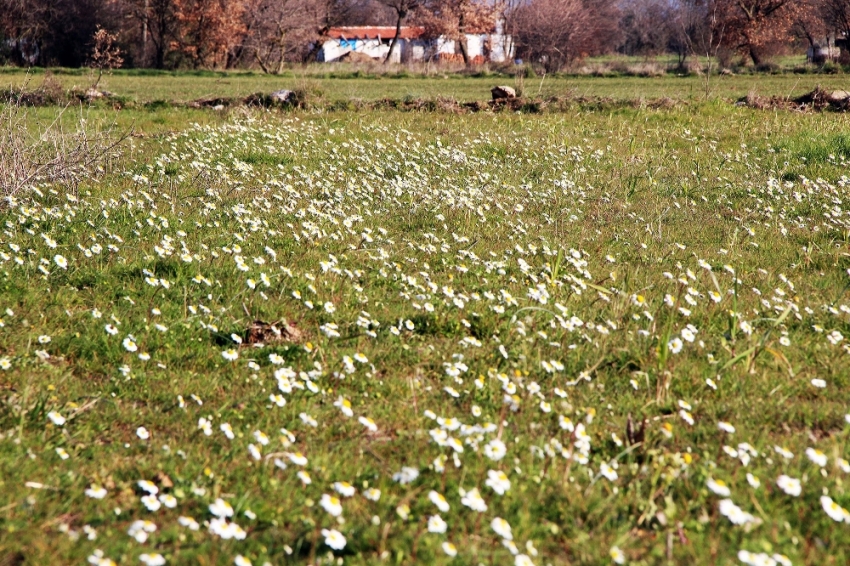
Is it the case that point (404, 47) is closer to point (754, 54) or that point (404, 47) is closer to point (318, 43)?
point (318, 43)

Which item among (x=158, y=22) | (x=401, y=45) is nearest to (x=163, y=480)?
(x=158, y=22)

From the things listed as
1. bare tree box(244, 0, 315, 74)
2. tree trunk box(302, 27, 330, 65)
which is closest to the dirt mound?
bare tree box(244, 0, 315, 74)

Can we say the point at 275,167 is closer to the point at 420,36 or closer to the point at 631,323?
the point at 631,323

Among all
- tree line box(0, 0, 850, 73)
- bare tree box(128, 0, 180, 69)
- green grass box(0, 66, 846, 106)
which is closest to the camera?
green grass box(0, 66, 846, 106)

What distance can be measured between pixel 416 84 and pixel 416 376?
2910 centimetres

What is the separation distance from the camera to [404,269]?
21.0 ft

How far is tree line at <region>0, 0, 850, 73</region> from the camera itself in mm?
47125

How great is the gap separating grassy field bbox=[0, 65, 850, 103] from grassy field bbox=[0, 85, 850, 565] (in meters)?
11.5

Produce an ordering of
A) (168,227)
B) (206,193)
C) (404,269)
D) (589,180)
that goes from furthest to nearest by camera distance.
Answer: (589,180), (206,193), (168,227), (404,269)

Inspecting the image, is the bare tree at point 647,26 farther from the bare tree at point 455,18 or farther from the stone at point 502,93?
the stone at point 502,93

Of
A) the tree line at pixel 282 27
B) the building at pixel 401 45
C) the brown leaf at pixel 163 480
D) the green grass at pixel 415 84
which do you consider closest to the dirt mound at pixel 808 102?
the green grass at pixel 415 84

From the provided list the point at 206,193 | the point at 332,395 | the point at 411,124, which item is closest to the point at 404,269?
the point at 332,395

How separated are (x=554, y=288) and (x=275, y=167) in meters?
5.81

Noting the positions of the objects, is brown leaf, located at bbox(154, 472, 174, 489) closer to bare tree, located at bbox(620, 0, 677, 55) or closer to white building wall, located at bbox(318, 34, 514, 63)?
white building wall, located at bbox(318, 34, 514, 63)
